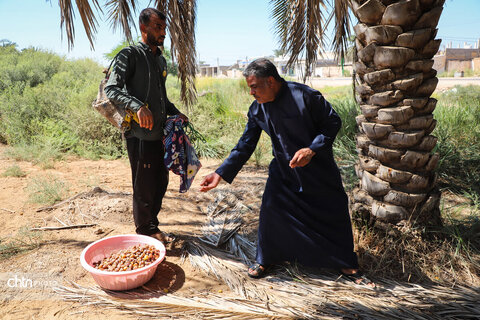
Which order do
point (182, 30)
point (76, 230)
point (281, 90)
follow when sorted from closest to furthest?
point (281, 90)
point (76, 230)
point (182, 30)

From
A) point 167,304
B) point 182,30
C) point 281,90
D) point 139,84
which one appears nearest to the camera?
point 167,304

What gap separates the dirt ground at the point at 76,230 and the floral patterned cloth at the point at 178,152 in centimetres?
74

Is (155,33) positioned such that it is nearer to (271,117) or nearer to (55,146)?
(271,117)

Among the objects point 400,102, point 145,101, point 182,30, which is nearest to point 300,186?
point 400,102

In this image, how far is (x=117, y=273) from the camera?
251cm

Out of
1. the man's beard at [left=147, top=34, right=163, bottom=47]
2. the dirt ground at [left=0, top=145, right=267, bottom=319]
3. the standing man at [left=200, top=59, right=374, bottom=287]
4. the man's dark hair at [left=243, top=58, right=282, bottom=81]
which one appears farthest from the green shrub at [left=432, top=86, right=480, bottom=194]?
the man's beard at [left=147, top=34, right=163, bottom=47]

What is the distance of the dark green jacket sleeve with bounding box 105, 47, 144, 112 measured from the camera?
8.91ft

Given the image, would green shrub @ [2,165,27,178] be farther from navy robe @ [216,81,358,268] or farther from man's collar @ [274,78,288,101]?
man's collar @ [274,78,288,101]

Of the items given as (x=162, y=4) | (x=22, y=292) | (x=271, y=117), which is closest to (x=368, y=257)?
(x=271, y=117)

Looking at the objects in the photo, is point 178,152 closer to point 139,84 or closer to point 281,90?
point 139,84

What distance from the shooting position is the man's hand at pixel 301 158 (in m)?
2.35

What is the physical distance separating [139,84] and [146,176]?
0.78m

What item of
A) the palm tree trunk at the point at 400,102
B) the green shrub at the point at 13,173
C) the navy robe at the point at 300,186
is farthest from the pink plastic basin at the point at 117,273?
the green shrub at the point at 13,173

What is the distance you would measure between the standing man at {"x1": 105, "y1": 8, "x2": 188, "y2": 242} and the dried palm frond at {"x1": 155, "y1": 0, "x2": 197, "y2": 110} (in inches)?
38.3
